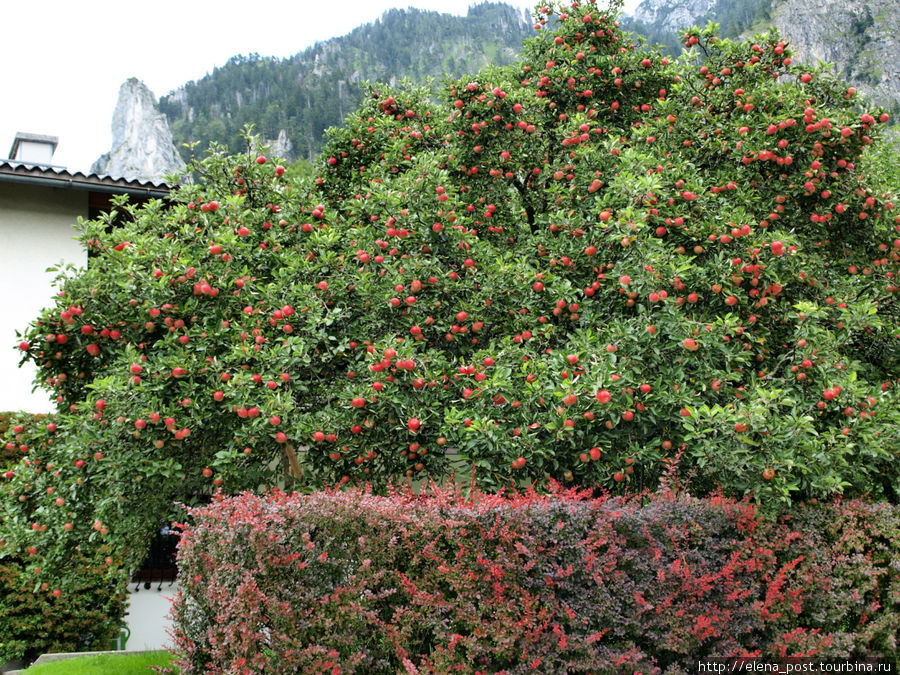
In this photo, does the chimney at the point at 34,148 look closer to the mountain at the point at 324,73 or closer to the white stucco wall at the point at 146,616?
the white stucco wall at the point at 146,616

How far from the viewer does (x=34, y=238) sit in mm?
10031

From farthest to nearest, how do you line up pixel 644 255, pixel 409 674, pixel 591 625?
pixel 644 255, pixel 591 625, pixel 409 674

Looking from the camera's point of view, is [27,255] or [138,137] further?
[138,137]

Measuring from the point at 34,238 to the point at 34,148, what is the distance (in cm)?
520

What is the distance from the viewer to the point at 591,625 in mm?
3705

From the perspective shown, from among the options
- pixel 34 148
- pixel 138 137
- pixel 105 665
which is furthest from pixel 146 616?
pixel 138 137

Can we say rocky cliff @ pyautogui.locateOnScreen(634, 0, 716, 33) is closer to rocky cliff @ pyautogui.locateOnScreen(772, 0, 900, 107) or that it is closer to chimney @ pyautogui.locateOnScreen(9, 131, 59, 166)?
rocky cliff @ pyautogui.locateOnScreen(772, 0, 900, 107)

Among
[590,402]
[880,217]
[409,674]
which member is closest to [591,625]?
[409,674]

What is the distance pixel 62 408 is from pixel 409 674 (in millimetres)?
3862

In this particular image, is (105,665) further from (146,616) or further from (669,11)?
(669,11)

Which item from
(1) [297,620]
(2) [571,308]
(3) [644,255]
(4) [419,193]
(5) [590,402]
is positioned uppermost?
(4) [419,193]

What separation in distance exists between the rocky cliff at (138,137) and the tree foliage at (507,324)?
253 ft

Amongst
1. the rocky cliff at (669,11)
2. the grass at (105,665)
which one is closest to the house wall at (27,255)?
the grass at (105,665)

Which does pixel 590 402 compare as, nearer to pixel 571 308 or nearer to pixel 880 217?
pixel 571 308
